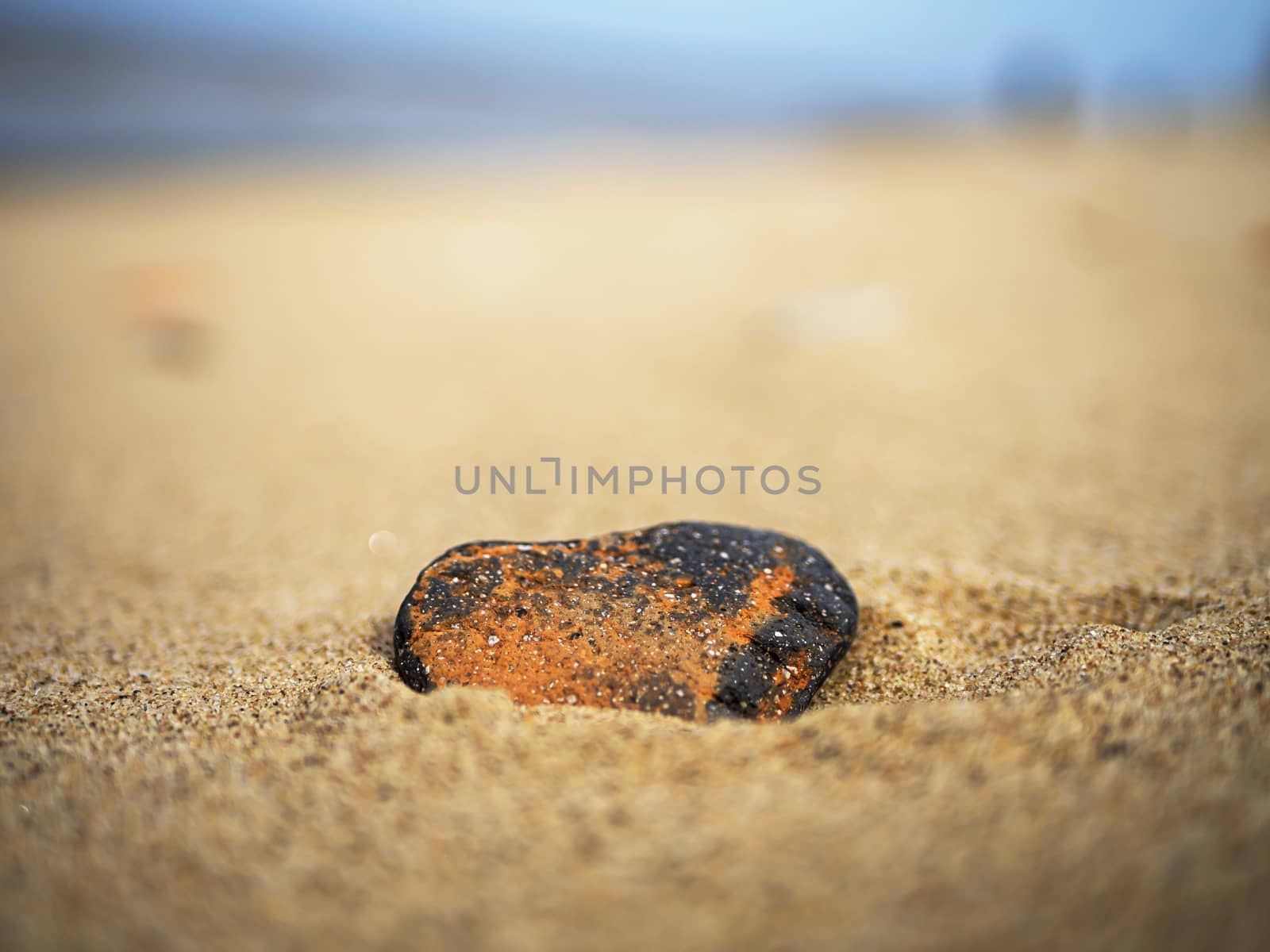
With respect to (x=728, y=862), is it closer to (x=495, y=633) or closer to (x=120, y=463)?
(x=495, y=633)

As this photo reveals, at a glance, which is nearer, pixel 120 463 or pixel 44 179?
pixel 120 463

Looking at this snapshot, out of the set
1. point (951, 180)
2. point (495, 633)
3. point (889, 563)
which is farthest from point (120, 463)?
point (951, 180)

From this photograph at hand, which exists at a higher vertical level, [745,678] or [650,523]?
[745,678]

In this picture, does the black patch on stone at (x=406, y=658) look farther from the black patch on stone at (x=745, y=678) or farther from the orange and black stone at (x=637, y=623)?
the black patch on stone at (x=745, y=678)

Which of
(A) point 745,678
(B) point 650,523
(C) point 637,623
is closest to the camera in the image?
(A) point 745,678

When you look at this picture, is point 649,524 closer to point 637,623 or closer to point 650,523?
point 650,523

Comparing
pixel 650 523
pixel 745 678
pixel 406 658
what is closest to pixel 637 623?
pixel 745 678

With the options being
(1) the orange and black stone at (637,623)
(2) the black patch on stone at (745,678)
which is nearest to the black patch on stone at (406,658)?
(1) the orange and black stone at (637,623)
